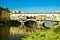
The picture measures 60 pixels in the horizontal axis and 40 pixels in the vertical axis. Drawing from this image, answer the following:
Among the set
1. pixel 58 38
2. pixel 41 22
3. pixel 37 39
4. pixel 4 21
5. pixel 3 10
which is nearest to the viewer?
pixel 58 38

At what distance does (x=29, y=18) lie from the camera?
3265 inches

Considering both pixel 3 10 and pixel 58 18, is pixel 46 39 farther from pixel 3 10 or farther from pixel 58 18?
pixel 3 10

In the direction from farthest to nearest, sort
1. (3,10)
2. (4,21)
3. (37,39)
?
(3,10), (4,21), (37,39)

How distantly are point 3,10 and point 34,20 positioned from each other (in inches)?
704

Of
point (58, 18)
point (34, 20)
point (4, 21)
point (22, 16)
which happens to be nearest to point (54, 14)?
point (58, 18)

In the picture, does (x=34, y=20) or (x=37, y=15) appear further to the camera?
(x=37, y=15)

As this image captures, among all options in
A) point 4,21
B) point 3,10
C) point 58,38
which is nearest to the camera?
point 58,38

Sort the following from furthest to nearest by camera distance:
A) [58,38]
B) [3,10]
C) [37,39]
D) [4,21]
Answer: [3,10]
[4,21]
[37,39]
[58,38]

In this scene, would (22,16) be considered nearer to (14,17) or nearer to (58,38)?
(14,17)

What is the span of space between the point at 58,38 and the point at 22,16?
234 feet

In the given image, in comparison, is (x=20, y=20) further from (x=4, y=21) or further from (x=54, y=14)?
(x=54, y=14)

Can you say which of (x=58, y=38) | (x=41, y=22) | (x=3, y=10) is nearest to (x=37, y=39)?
(x=58, y=38)

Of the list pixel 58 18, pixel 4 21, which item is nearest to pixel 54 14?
pixel 58 18

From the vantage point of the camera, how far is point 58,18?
7562cm
